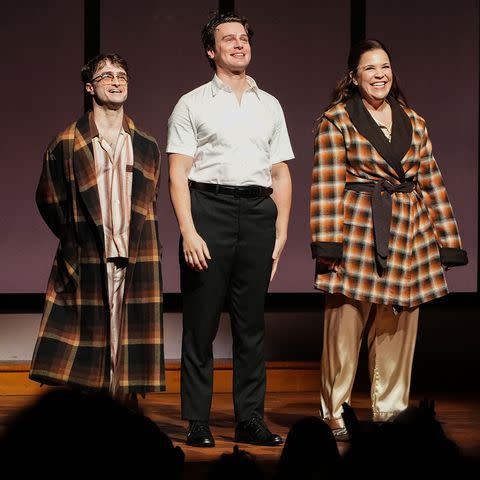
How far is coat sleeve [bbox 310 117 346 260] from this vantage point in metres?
3.82

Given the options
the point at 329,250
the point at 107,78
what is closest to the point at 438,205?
the point at 329,250

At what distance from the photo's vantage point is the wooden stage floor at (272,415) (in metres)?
A: 3.61

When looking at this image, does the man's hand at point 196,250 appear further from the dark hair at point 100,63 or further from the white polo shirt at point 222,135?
the dark hair at point 100,63

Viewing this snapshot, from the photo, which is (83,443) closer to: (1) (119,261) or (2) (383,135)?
(1) (119,261)

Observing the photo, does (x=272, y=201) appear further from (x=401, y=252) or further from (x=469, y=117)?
(x=469, y=117)

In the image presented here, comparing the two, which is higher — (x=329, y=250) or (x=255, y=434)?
(x=329, y=250)

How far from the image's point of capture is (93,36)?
18.2ft

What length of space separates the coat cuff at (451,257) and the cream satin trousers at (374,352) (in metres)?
0.21

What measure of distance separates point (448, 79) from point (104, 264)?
9.00 feet

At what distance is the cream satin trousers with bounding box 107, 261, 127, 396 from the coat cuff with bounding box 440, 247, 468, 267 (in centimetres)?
→ 115

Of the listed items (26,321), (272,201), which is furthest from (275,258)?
(26,321)

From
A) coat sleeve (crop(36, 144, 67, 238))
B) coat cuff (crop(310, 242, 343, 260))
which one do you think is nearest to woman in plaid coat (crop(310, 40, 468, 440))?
coat cuff (crop(310, 242, 343, 260))

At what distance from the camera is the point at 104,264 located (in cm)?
377

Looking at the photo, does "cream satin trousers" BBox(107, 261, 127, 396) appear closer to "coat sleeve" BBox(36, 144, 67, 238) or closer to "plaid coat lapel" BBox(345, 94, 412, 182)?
"coat sleeve" BBox(36, 144, 67, 238)
